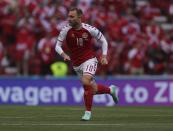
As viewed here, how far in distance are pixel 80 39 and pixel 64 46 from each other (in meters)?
9.33

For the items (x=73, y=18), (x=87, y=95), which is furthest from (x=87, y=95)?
(x=73, y=18)

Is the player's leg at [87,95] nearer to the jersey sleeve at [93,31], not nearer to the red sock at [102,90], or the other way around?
the red sock at [102,90]

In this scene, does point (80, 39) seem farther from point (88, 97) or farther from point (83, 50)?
point (88, 97)

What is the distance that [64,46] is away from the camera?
22.6 m

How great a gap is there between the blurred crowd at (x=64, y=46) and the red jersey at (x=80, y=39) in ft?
30.6

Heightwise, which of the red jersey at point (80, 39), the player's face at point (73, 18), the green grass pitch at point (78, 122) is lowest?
the green grass pitch at point (78, 122)

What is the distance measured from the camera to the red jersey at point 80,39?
43.4 ft

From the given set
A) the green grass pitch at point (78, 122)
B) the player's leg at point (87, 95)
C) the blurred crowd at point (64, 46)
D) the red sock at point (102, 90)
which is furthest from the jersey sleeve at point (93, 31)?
the blurred crowd at point (64, 46)

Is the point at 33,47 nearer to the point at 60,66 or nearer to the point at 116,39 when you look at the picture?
the point at 60,66

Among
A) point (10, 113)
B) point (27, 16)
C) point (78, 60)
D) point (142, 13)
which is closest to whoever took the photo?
point (78, 60)

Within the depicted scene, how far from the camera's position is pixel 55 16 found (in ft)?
77.3

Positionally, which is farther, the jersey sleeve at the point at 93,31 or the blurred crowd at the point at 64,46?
the blurred crowd at the point at 64,46

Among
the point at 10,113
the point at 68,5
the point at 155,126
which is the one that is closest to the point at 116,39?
the point at 68,5

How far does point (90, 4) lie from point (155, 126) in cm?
1373
